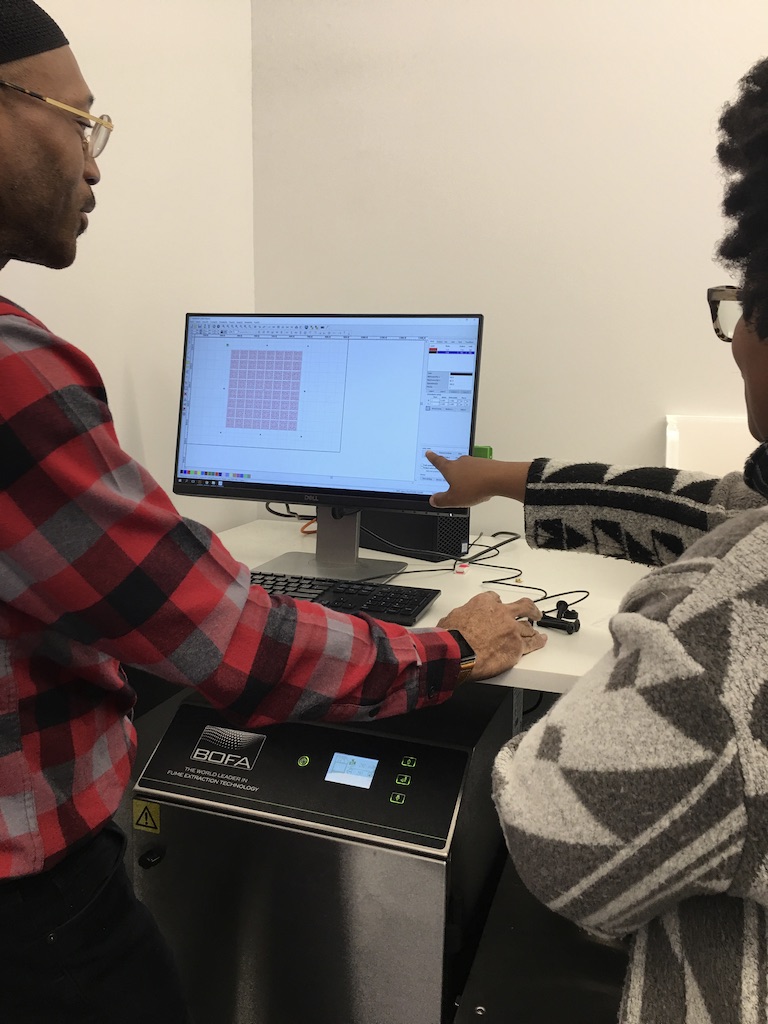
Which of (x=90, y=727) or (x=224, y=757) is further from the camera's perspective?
(x=224, y=757)

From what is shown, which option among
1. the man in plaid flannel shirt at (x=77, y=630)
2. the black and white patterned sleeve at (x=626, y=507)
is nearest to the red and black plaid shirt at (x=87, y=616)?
the man in plaid flannel shirt at (x=77, y=630)

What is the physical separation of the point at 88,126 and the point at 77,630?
56cm

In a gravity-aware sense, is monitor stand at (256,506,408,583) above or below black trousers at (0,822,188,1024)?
above

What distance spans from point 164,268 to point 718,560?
4.36ft

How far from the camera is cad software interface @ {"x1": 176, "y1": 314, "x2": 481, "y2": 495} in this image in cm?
128

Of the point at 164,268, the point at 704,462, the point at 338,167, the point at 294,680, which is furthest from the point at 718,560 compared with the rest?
the point at 338,167

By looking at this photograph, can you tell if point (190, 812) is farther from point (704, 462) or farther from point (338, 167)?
point (338, 167)

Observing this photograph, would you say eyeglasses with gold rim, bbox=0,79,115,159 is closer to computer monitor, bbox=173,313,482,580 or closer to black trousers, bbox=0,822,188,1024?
computer monitor, bbox=173,313,482,580

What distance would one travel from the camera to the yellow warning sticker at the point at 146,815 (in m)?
1.09

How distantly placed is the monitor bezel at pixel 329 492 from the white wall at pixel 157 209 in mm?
132

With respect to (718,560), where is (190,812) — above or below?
below

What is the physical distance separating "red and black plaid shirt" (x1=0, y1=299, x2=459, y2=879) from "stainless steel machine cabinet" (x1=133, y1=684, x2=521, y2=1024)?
27 centimetres

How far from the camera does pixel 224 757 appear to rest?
1084 millimetres

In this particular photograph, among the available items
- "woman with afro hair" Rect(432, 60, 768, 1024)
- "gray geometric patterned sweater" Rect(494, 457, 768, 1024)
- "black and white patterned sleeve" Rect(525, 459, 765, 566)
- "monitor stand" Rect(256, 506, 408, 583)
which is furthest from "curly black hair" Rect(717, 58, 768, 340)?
"monitor stand" Rect(256, 506, 408, 583)
